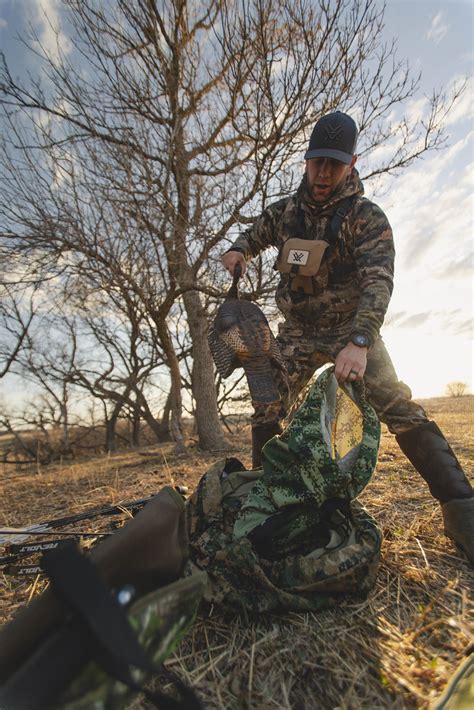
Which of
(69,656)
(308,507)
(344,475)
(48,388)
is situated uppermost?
(48,388)

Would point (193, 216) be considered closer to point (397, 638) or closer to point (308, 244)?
point (308, 244)

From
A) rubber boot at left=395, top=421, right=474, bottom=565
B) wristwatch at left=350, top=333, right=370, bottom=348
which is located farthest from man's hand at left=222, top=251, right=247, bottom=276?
rubber boot at left=395, top=421, right=474, bottom=565

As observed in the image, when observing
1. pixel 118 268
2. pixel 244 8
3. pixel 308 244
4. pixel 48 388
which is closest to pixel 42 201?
pixel 118 268

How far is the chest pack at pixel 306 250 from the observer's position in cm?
267

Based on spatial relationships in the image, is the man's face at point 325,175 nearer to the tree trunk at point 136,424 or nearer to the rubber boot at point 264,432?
the rubber boot at point 264,432

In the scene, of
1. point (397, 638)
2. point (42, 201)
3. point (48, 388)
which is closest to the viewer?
point (397, 638)

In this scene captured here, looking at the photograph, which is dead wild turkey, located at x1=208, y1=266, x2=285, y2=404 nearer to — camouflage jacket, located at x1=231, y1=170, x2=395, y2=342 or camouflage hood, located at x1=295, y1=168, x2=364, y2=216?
camouflage jacket, located at x1=231, y1=170, x2=395, y2=342

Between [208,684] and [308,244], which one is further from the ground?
[308,244]

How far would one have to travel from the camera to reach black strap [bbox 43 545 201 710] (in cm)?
82

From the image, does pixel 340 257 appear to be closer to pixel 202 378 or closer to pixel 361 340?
pixel 361 340

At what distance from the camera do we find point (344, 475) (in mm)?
1606

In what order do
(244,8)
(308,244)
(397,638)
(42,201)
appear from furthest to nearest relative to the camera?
(42,201), (244,8), (308,244), (397,638)

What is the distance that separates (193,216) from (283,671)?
562 cm

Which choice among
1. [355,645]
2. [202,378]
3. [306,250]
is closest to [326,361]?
[306,250]
